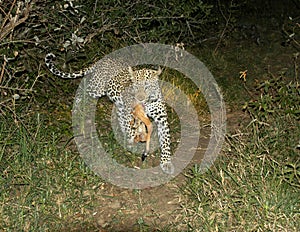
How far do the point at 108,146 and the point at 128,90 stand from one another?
0.64m

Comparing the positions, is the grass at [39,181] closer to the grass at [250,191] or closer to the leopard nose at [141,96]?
the leopard nose at [141,96]

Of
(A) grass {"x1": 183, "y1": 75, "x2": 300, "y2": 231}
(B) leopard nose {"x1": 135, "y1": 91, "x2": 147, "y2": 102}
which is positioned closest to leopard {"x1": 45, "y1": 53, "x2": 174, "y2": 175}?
(B) leopard nose {"x1": 135, "y1": 91, "x2": 147, "y2": 102}

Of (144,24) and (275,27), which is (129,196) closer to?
(144,24)

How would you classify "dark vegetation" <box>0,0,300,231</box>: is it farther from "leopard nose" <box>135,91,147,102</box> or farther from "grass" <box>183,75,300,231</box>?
"leopard nose" <box>135,91,147,102</box>

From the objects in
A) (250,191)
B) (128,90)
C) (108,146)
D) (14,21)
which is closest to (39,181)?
(108,146)

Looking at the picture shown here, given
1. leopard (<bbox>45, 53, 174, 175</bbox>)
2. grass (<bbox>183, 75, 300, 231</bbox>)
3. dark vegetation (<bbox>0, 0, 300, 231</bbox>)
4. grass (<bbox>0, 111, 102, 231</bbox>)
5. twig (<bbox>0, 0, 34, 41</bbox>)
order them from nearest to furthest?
grass (<bbox>183, 75, 300, 231</bbox>) → dark vegetation (<bbox>0, 0, 300, 231</bbox>) → grass (<bbox>0, 111, 102, 231</bbox>) → twig (<bbox>0, 0, 34, 41</bbox>) → leopard (<bbox>45, 53, 174, 175</bbox>)

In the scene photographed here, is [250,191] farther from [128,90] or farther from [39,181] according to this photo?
[128,90]

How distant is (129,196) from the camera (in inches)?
221

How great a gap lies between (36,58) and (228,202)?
2.86 m

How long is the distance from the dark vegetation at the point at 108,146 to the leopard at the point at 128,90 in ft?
0.57

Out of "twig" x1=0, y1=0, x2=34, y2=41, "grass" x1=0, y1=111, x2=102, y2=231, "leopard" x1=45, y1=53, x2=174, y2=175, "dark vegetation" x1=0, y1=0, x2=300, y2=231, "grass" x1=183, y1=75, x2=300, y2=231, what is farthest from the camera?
"leopard" x1=45, y1=53, x2=174, y2=175

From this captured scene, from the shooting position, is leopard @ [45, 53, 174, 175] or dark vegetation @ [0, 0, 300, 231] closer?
dark vegetation @ [0, 0, 300, 231]

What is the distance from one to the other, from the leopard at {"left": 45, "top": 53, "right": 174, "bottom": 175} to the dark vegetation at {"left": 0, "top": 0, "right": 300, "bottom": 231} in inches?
6.8

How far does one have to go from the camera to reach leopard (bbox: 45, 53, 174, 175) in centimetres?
626
